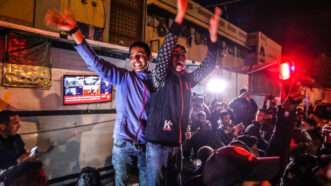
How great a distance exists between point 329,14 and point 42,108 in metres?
23.0

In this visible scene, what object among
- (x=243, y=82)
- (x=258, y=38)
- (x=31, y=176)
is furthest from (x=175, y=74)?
(x=258, y=38)

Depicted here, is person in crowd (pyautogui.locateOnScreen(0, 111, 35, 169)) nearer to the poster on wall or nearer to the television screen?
the poster on wall

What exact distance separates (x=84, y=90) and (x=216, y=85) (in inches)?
284

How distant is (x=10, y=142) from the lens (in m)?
4.40

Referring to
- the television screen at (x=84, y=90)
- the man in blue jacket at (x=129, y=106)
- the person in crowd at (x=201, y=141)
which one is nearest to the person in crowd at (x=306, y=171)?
the man in blue jacket at (x=129, y=106)

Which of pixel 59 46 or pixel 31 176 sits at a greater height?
pixel 59 46

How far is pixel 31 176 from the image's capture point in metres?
2.24

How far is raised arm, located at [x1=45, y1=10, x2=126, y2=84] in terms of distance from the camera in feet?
9.01

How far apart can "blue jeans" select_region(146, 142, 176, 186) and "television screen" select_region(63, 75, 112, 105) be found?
333 cm

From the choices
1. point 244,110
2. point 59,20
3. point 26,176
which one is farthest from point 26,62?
point 244,110

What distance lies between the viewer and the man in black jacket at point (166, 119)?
9.16 feet

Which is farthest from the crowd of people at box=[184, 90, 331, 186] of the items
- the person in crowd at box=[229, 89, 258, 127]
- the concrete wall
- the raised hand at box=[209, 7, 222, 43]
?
the concrete wall

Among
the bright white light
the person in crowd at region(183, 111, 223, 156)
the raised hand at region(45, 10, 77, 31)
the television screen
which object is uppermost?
the raised hand at region(45, 10, 77, 31)

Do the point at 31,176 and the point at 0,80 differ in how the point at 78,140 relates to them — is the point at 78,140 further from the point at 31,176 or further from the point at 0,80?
the point at 31,176
